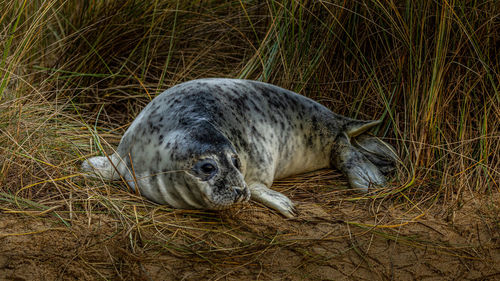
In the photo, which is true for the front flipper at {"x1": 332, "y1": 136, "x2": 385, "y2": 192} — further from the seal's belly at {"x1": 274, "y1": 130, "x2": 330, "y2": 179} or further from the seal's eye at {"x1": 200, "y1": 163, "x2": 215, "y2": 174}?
the seal's eye at {"x1": 200, "y1": 163, "x2": 215, "y2": 174}

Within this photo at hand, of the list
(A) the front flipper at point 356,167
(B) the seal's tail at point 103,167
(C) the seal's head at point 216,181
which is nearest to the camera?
(C) the seal's head at point 216,181

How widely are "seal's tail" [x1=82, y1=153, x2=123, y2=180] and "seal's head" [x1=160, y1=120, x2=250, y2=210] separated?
1.70 ft

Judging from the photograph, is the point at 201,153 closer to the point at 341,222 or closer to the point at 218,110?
the point at 218,110

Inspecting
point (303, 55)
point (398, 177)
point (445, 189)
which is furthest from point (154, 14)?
A: point (445, 189)

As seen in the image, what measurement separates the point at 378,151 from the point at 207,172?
1.52 metres

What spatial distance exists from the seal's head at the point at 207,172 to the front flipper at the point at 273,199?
285 mm

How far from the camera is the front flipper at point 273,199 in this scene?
271 cm

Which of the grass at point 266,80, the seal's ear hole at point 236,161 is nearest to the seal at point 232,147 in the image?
the seal's ear hole at point 236,161

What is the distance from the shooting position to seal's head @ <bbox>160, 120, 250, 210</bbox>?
7.97ft

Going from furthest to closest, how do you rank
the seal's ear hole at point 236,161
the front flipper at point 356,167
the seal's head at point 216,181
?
1. the front flipper at point 356,167
2. the seal's ear hole at point 236,161
3. the seal's head at point 216,181

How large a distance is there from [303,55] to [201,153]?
1746 millimetres

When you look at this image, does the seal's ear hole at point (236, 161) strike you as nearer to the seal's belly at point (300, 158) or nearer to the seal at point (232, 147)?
the seal at point (232, 147)

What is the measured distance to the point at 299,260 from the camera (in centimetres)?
226

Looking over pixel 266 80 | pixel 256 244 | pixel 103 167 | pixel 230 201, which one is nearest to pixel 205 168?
pixel 230 201
